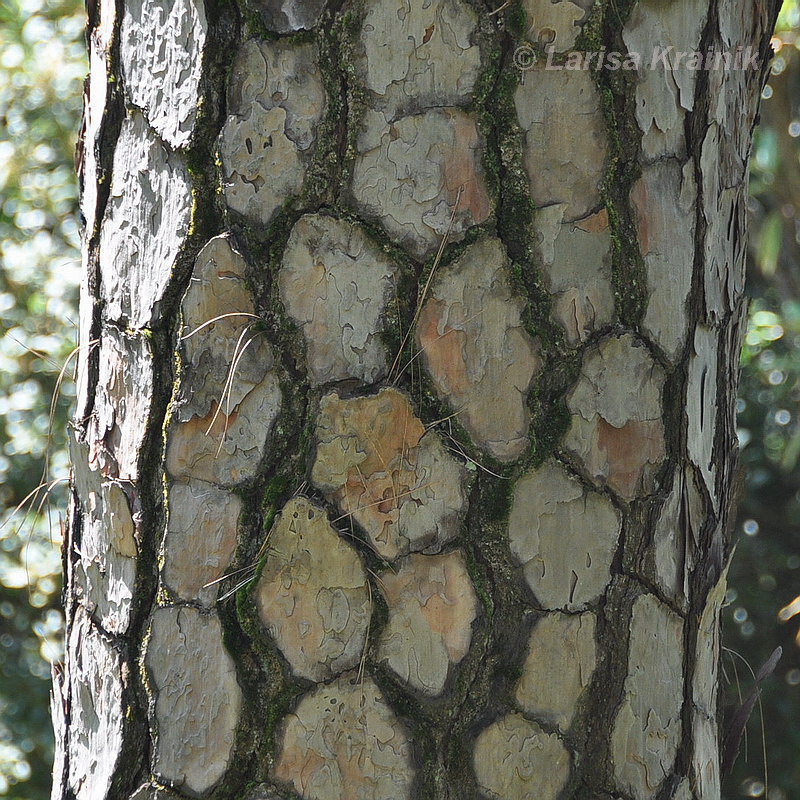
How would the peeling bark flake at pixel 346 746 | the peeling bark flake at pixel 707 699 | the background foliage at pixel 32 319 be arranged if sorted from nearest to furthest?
1. the peeling bark flake at pixel 346 746
2. the peeling bark flake at pixel 707 699
3. the background foliage at pixel 32 319

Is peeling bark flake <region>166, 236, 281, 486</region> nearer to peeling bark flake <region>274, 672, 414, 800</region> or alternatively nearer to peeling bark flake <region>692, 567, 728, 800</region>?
peeling bark flake <region>274, 672, 414, 800</region>

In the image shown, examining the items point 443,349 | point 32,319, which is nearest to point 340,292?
point 443,349

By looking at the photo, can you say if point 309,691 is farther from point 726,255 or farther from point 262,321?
point 726,255

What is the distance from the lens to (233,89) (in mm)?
619

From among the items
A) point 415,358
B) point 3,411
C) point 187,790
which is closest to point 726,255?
point 415,358

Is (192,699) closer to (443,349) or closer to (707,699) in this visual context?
(443,349)

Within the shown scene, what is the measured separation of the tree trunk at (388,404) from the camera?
24.0 inches

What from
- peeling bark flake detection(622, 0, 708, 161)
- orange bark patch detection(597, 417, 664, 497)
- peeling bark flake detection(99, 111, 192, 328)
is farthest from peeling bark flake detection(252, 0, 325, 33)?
orange bark patch detection(597, 417, 664, 497)

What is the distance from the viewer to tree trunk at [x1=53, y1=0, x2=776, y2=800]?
0.61 m

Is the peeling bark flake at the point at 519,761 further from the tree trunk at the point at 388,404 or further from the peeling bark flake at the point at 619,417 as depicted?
the peeling bark flake at the point at 619,417

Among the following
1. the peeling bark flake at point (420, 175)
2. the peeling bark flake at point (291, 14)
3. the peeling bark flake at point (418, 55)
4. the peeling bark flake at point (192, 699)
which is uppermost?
the peeling bark flake at point (291, 14)

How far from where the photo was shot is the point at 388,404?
2.00 ft

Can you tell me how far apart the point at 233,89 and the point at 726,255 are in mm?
405

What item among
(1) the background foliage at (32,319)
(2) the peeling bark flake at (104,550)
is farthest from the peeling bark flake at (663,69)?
(1) the background foliage at (32,319)
